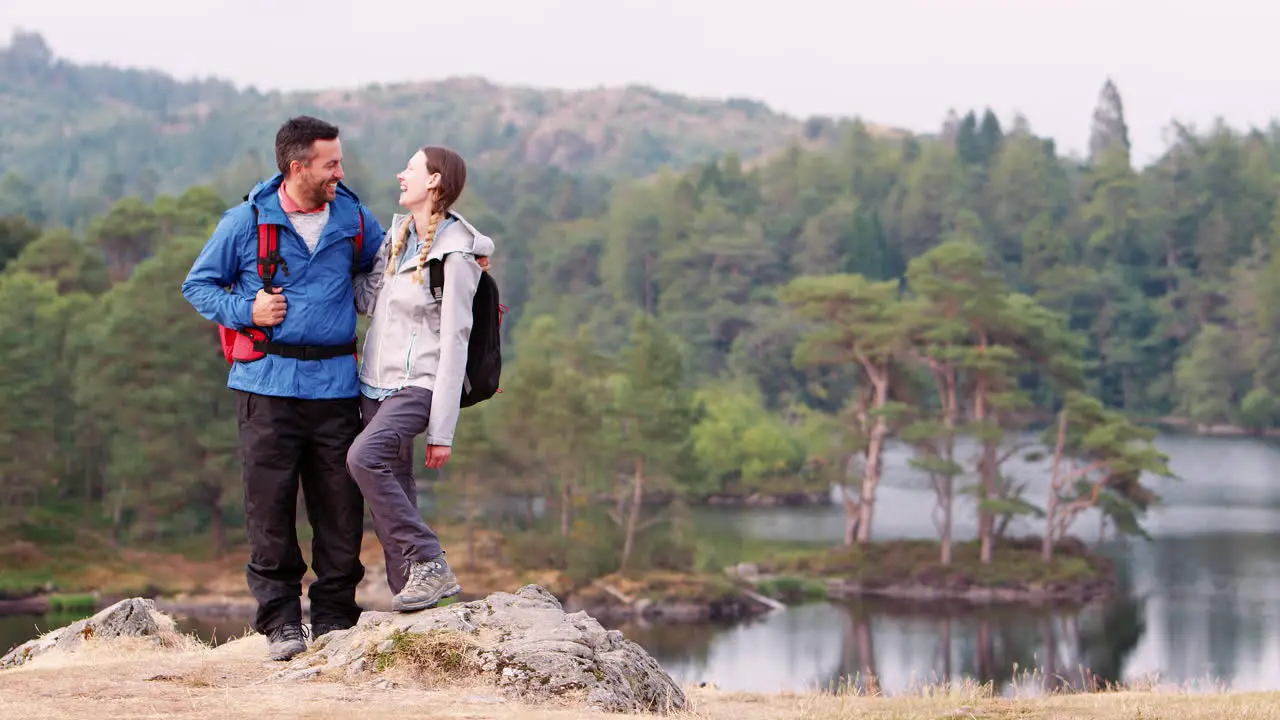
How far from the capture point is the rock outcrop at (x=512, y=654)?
17.2 ft

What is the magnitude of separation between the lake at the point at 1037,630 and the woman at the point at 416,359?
1416cm

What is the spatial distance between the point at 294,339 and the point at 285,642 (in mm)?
1056

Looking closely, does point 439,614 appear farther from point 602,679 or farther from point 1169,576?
point 1169,576

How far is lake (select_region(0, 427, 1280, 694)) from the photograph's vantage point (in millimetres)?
24422

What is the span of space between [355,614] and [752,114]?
193 metres

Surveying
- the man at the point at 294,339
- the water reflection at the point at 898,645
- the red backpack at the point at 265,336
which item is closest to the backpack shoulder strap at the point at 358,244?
the man at the point at 294,339

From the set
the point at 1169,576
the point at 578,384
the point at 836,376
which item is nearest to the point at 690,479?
the point at 578,384

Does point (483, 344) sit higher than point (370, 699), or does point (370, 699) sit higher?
point (483, 344)

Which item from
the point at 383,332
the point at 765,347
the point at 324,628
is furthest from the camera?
the point at 765,347

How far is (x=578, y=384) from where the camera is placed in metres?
Result: 33.6

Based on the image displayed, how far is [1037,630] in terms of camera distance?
2842 cm

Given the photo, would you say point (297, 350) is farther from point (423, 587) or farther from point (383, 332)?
point (423, 587)

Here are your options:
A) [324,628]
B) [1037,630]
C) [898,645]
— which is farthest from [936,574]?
[324,628]

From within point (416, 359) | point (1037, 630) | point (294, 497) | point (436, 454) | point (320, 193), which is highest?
point (320, 193)
